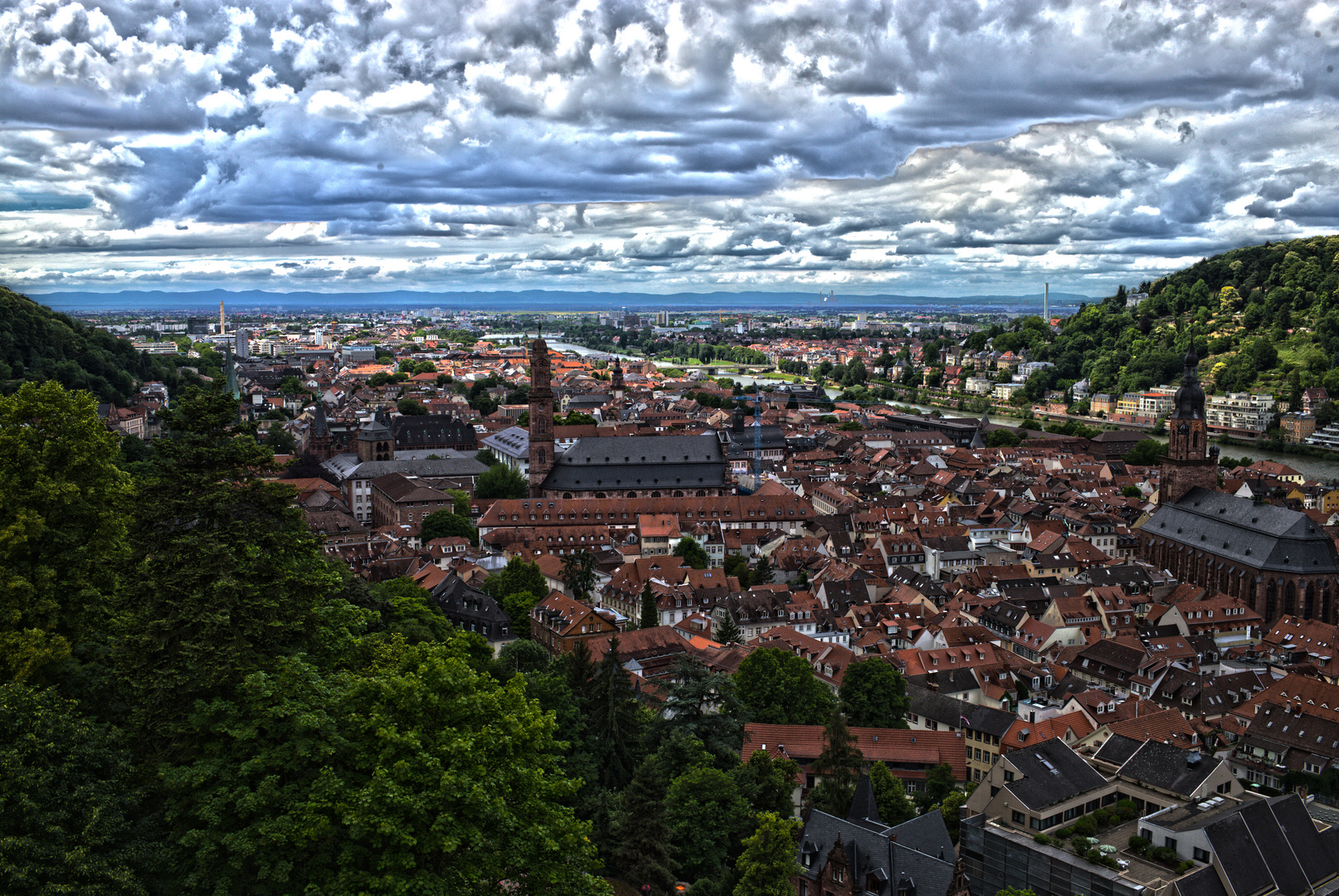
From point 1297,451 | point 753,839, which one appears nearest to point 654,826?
point 753,839

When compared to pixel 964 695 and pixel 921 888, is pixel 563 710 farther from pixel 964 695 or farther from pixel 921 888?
pixel 964 695

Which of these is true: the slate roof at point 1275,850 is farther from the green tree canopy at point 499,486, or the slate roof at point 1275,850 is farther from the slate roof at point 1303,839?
the green tree canopy at point 499,486

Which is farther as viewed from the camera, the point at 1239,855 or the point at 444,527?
the point at 444,527

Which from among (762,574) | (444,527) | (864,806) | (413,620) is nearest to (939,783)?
(864,806)

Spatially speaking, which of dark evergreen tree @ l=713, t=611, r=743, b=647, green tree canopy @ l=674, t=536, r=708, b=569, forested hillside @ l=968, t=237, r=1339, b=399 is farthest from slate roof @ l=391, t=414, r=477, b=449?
forested hillside @ l=968, t=237, r=1339, b=399

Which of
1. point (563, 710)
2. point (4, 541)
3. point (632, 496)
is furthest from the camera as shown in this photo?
point (632, 496)

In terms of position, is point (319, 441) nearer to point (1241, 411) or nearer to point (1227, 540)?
point (1227, 540)

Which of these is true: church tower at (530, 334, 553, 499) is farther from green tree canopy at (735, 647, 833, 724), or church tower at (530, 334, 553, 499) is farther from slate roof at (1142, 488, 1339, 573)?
green tree canopy at (735, 647, 833, 724)

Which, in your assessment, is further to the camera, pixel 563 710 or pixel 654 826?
pixel 563 710
